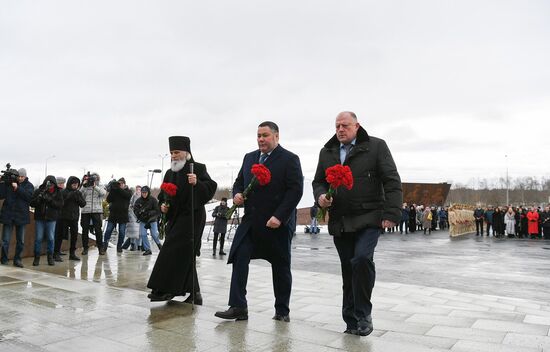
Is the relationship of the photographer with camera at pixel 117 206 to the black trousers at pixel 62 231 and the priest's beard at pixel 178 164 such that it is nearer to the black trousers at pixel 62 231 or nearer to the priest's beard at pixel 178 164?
the black trousers at pixel 62 231

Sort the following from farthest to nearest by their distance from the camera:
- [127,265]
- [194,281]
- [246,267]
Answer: [127,265], [194,281], [246,267]

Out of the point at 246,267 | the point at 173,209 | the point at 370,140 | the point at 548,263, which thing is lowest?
the point at 548,263

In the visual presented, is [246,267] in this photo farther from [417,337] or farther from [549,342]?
[549,342]

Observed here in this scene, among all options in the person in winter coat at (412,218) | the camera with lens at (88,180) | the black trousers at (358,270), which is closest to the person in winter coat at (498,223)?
the person in winter coat at (412,218)

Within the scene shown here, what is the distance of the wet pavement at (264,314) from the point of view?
12.7 feet

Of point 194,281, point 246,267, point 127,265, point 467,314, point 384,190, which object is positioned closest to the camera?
point 384,190

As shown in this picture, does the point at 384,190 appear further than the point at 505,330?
No

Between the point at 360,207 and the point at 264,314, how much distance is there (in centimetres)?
206

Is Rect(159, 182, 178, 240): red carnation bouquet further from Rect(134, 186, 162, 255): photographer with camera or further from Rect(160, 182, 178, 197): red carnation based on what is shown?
Rect(134, 186, 162, 255): photographer with camera

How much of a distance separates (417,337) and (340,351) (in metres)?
1.37

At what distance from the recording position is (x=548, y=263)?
1374 cm

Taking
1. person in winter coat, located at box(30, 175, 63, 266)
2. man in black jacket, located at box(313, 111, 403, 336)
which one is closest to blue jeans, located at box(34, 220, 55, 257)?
person in winter coat, located at box(30, 175, 63, 266)

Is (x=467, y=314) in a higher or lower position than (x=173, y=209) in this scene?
A: lower

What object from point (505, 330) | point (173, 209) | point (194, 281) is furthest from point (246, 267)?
point (505, 330)
